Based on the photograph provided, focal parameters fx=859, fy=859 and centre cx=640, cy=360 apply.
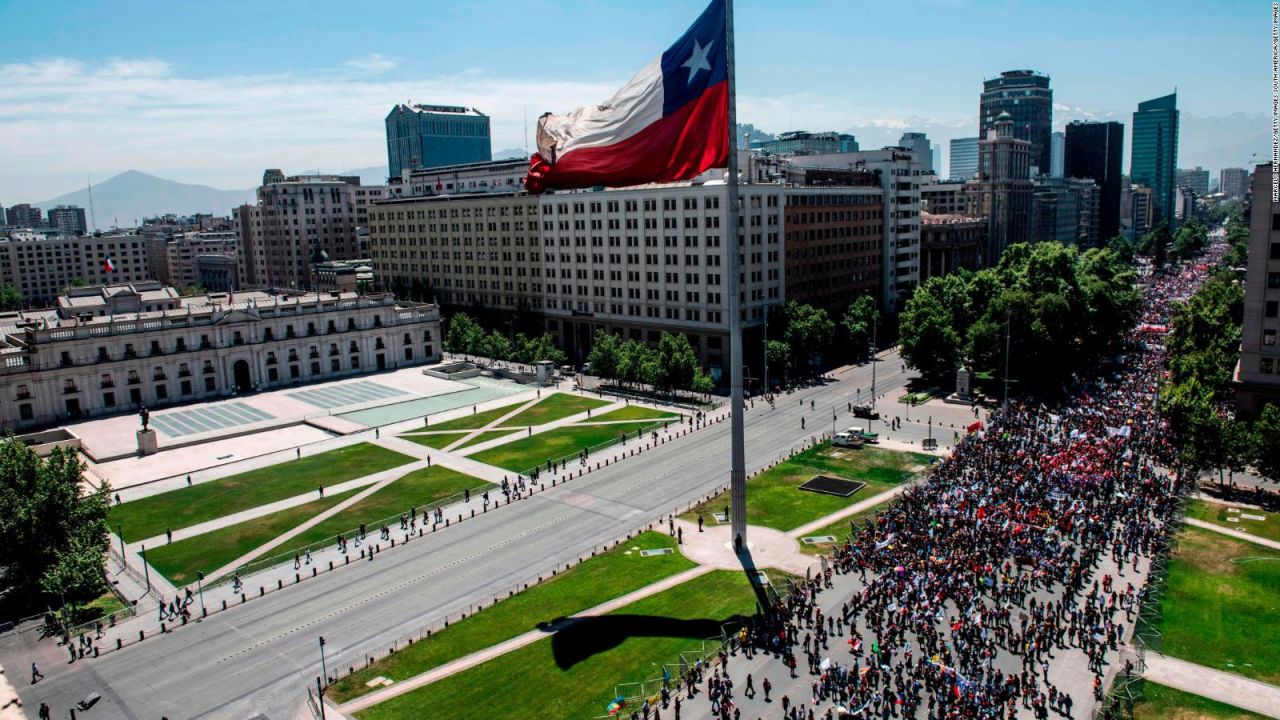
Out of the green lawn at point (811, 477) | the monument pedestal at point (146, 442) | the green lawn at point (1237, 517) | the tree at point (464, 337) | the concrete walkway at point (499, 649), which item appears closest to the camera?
the concrete walkway at point (499, 649)

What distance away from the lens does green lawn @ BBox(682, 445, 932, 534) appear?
63.2 meters

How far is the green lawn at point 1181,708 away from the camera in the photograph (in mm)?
37500

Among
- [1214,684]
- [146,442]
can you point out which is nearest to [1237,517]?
[1214,684]

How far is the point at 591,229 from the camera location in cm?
12719

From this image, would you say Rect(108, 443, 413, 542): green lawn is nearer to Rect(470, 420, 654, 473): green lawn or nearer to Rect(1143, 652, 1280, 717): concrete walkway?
Rect(470, 420, 654, 473): green lawn

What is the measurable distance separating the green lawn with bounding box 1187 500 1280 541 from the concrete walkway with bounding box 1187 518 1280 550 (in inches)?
16.7

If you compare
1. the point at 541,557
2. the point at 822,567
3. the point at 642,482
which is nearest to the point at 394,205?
the point at 642,482

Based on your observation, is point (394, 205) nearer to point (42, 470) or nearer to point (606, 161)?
point (42, 470)

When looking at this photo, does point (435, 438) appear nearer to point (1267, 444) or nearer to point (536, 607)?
point (536, 607)

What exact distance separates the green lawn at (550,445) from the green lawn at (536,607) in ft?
76.3

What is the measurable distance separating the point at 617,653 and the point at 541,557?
1454 centimetres

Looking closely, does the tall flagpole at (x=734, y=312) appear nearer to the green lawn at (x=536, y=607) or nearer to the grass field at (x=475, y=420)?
the green lawn at (x=536, y=607)

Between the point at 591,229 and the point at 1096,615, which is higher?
the point at 591,229

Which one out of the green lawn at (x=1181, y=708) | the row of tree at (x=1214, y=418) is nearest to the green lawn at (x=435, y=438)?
the green lawn at (x=1181, y=708)
